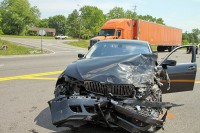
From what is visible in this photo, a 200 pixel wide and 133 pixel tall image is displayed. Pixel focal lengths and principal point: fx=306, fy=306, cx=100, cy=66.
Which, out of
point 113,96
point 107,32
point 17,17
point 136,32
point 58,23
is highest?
point 58,23

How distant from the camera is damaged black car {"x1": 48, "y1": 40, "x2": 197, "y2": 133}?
4.34 m

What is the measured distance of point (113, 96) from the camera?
15.2ft

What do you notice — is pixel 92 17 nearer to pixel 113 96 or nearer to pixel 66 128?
pixel 66 128

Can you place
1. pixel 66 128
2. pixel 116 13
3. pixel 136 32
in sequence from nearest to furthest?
pixel 66 128 < pixel 136 32 < pixel 116 13

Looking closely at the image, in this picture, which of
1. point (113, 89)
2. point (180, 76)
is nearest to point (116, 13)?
point (180, 76)

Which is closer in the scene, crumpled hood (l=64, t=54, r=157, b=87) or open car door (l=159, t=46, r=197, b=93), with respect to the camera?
crumpled hood (l=64, t=54, r=157, b=87)

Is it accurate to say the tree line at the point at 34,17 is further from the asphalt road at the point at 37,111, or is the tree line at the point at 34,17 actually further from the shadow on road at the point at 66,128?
the shadow on road at the point at 66,128

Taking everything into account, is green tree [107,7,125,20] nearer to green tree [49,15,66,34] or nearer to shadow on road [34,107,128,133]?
green tree [49,15,66,34]

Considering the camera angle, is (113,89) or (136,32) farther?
(136,32)

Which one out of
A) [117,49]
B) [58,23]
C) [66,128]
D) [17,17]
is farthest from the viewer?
[58,23]

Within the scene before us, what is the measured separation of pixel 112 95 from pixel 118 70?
19.8 inches

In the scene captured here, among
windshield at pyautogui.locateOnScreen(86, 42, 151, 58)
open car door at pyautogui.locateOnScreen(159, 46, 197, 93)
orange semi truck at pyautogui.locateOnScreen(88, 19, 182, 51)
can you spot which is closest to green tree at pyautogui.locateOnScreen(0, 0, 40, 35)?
orange semi truck at pyautogui.locateOnScreen(88, 19, 182, 51)

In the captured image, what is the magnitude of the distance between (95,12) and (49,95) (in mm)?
113001

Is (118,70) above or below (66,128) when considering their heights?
above
